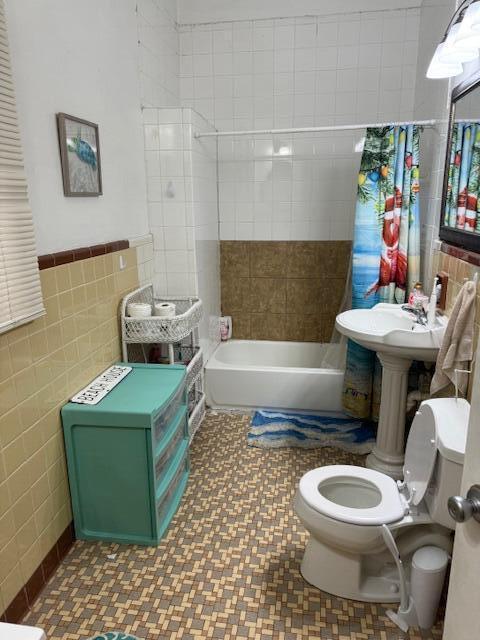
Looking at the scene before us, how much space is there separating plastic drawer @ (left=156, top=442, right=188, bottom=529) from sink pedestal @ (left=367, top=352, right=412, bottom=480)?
106cm

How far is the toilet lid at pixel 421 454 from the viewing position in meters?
1.65

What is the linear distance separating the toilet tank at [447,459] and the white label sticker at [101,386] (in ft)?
4.52

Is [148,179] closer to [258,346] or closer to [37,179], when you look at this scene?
[37,179]

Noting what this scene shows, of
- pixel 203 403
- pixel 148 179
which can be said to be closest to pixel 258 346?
pixel 203 403

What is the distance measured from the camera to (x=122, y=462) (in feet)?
6.43

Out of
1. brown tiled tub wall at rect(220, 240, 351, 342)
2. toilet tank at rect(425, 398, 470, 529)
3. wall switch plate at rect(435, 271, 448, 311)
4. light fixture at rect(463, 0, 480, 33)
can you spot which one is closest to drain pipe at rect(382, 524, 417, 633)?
toilet tank at rect(425, 398, 470, 529)

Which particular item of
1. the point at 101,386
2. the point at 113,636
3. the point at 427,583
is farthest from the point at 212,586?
the point at 101,386

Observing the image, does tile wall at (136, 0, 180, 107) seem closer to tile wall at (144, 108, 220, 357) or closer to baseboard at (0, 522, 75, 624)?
tile wall at (144, 108, 220, 357)

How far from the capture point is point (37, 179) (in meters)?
1.77

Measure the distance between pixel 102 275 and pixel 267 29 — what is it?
2347 mm

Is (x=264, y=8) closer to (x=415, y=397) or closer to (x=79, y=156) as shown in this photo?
(x=79, y=156)

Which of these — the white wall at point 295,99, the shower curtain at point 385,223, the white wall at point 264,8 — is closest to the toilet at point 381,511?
the shower curtain at point 385,223

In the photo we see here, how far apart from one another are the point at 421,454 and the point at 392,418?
792 millimetres

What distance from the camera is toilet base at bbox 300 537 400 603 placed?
178cm
